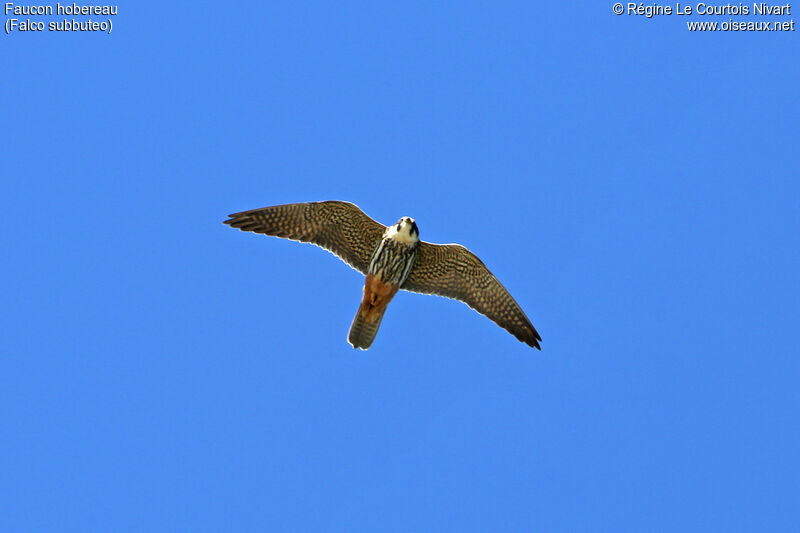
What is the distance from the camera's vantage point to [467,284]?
15.0 meters

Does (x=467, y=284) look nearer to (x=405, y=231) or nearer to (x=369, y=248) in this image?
(x=405, y=231)

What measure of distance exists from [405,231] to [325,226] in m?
1.24

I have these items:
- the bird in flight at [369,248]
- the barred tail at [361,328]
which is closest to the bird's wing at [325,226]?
the bird in flight at [369,248]

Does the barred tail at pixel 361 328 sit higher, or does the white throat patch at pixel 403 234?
the white throat patch at pixel 403 234

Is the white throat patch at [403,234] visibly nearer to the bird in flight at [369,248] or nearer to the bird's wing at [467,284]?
the bird in flight at [369,248]

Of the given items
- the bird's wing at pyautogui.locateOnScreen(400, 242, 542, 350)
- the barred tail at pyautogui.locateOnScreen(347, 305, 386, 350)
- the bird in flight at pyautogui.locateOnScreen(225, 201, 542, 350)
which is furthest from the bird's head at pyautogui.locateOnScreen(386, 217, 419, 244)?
the barred tail at pyautogui.locateOnScreen(347, 305, 386, 350)

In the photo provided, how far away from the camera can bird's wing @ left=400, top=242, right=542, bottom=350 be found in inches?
576

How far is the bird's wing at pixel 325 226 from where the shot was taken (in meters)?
14.2

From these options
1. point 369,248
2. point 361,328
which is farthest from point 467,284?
point 361,328

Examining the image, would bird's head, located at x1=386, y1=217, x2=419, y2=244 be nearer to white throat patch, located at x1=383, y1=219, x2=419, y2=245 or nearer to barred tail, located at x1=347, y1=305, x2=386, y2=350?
white throat patch, located at x1=383, y1=219, x2=419, y2=245

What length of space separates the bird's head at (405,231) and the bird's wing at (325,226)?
0.27 meters

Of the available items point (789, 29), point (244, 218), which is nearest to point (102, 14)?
point (244, 218)

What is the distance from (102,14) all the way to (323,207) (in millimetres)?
5987

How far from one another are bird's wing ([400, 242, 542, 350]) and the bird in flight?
0.01m
